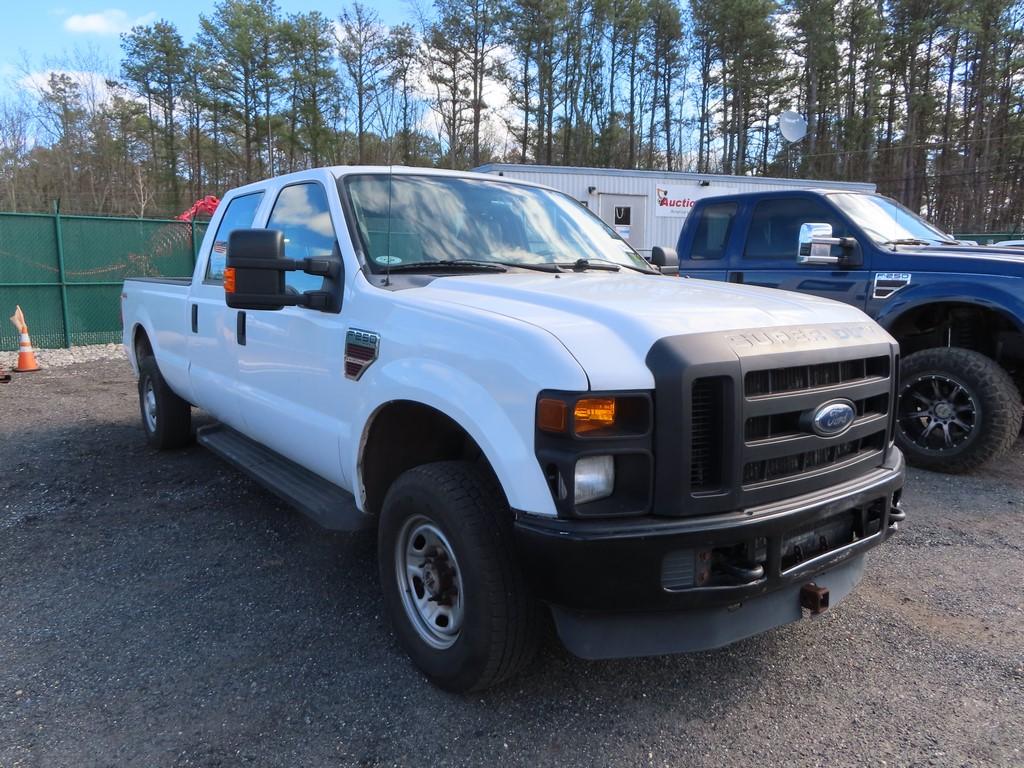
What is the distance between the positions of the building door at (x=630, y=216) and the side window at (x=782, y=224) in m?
13.6

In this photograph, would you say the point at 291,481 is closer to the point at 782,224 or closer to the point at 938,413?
the point at 938,413

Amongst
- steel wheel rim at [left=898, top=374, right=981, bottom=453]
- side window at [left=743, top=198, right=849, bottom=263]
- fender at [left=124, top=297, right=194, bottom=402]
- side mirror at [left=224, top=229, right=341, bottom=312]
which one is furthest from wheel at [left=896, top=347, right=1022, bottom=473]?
fender at [left=124, top=297, right=194, bottom=402]

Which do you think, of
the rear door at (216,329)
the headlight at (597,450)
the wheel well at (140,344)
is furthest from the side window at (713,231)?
the headlight at (597,450)

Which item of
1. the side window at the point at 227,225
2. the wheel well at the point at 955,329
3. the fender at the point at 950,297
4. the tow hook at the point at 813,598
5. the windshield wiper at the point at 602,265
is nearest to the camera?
the tow hook at the point at 813,598

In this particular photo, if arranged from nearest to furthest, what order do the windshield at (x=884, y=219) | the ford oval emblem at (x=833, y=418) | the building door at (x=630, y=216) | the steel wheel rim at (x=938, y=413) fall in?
the ford oval emblem at (x=833, y=418) < the steel wheel rim at (x=938, y=413) < the windshield at (x=884, y=219) < the building door at (x=630, y=216)

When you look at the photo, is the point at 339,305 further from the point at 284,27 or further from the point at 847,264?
the point at 284,27

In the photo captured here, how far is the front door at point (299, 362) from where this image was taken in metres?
3.26

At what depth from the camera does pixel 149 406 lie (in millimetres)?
6176

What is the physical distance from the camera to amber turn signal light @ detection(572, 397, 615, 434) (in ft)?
6.93

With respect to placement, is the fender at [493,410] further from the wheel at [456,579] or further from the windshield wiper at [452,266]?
the windshield wiper at [452,266]

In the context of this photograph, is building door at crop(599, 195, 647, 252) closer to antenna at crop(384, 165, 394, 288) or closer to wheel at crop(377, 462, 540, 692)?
antenna at crop(384, 165, 394, 288)

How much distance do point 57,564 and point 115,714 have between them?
167 cm

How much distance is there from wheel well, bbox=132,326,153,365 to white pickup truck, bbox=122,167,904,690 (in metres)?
3.13

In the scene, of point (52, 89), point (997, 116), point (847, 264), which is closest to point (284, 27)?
point (52, 89)
